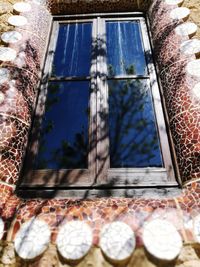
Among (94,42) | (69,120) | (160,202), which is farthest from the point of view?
(94,42)

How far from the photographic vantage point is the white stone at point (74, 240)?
1538 millimetres

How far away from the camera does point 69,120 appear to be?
2.45 metres

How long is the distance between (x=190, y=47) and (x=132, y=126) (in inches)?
35.2

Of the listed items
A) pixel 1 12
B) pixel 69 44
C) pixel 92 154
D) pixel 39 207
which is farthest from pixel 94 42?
pixel 39 207

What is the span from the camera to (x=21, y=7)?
10.6ft

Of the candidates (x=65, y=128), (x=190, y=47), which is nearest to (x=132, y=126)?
(x=65, y=128)

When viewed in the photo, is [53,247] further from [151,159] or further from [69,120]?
[69,120]

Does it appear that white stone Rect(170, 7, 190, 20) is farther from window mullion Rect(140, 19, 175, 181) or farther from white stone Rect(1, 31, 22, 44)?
white stone Rect(1, 31, 22, 44)

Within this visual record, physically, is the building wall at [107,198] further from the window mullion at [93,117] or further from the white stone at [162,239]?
Answer: the window mullion at [93,117]

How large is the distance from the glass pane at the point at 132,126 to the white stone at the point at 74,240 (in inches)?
24.0

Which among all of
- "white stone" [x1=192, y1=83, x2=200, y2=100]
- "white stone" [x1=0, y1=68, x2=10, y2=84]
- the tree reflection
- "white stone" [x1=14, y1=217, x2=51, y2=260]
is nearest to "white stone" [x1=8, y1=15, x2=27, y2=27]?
"white stone" [x1=0, y1=68, x2=10, y2=84]

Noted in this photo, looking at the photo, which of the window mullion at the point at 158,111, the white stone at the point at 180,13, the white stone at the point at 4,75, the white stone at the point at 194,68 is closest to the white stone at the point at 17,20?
the white stone at the point at 4,75

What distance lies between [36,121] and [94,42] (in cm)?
112

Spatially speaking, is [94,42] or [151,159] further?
[94,42]
